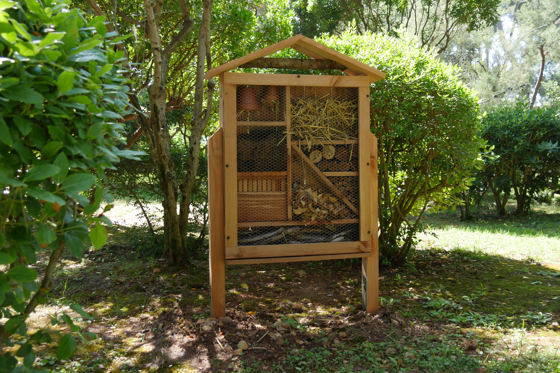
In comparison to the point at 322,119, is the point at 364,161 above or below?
below

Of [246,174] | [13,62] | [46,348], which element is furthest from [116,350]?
[13,62]

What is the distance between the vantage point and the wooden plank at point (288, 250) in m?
3.33

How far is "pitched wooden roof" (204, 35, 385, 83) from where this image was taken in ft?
10.8

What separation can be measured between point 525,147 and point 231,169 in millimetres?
7941

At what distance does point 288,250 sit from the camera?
3363mm

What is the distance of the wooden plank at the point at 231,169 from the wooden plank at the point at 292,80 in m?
0.09

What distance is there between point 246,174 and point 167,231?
7.54ft

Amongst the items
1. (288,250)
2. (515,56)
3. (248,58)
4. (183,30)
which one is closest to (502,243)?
(288,250)

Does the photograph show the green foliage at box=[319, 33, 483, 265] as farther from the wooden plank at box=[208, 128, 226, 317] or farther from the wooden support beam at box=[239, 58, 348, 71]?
the wooden plank at box=[208, 128, 226, 317]

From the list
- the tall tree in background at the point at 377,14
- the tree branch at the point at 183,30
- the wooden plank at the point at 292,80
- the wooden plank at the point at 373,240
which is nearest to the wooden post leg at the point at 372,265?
the wooden plank at the point at 373,240

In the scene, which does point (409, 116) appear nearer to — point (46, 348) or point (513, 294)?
point (513, 294)

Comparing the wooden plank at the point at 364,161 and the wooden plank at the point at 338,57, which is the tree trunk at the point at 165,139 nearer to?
the wooden plank at the point at 338,57

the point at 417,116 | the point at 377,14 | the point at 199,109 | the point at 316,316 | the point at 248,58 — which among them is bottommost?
the point at 316,316

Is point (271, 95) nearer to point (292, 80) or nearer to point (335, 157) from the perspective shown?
point (292, 80)
